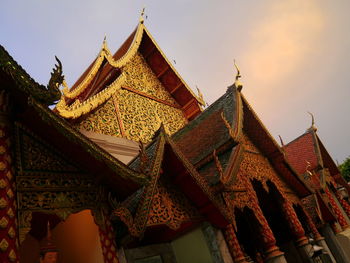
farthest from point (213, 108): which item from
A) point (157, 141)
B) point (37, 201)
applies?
point (37, 201)

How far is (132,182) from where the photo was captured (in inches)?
134

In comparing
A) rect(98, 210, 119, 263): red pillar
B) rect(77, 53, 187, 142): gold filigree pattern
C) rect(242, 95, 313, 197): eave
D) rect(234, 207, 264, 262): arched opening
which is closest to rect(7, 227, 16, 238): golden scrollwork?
rect(98, 210, 119, 263): red pillar

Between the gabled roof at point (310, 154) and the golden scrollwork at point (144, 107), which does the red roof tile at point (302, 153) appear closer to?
the gabled roof at point (310, 154)

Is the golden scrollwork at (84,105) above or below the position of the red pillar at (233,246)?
above

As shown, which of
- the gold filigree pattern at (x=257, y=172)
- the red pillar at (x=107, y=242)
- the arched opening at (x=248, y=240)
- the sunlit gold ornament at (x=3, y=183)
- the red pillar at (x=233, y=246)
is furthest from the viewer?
the arched opening at (x=248, y=240)

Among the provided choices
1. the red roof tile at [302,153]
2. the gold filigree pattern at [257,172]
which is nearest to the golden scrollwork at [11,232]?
the gold filigree pattern at [257,172]

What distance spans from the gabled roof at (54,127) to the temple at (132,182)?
1 centimetres

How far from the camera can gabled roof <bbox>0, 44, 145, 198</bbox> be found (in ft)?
9.20

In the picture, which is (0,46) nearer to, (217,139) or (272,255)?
(217,139)

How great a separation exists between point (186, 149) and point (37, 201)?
3.73m

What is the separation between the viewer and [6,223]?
2596 mm

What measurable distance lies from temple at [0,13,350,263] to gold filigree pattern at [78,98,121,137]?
28mm

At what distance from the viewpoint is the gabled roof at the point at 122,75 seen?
7.99m

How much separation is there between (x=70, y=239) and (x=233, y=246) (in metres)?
2.42
